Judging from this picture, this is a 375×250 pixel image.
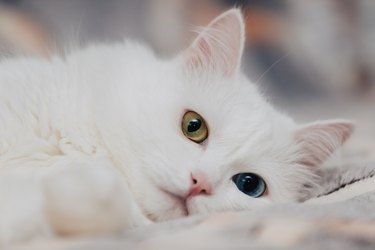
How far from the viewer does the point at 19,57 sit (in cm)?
161

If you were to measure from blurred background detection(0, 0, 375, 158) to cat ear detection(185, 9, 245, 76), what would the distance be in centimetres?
120

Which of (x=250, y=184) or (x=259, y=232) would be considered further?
(x=250, y=184)

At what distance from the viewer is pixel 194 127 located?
1327mm

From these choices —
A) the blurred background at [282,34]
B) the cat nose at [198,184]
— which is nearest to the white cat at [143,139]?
the cat nose at [198,184]

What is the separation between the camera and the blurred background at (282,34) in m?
2.77

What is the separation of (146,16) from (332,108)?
1.21 m

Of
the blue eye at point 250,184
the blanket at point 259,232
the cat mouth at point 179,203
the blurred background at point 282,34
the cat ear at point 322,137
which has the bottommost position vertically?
the blanket at point 259,232

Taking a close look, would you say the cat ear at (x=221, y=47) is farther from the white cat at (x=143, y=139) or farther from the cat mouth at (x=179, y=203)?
the cat mouth at (x=179, y=203)

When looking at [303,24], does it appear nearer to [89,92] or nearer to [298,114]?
[298,114]

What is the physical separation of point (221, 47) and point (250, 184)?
1.27 feet

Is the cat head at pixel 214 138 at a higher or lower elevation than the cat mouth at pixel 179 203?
higher

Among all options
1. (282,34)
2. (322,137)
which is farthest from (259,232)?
(282,34)

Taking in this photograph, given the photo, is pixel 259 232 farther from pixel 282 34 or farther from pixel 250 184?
pixel 282 34

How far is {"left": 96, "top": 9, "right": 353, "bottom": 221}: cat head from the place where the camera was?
1.21 meters
